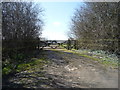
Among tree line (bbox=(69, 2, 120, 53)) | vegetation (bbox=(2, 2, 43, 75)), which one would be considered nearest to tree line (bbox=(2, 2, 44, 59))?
vegetation (bbox=(2, 2, 43, 75))

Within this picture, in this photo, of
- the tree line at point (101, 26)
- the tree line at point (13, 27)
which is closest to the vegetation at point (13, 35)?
the tree line at point (13, 27)

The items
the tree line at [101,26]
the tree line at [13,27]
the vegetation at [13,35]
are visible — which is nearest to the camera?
the vegetation at [13,35]

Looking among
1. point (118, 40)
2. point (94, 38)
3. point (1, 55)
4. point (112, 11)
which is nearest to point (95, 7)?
point (112, 11)

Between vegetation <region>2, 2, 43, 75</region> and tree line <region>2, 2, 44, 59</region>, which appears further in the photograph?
tree line <region>2, 2, 44, 59</region>

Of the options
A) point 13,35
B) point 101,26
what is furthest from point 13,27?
point 101,26

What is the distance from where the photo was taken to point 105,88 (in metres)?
2.62

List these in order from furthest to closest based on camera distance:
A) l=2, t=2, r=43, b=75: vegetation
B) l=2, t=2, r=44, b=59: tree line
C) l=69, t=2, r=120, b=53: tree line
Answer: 1. l=69, t=2, r=120, b=53: tree line
2. l=2, t=2, r=44, b=59: tree line
3. l=2, t=2, r=43, b=75: vegetation

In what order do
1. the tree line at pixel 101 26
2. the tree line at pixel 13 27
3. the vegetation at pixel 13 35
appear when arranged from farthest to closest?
the tree line at pixel 101 26, the tree line at pixel 13 27, the vegetation at pixel 13 35

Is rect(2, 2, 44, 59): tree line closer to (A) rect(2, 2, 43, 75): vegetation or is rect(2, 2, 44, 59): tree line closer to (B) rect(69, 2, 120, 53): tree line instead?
(A) rect(2, 2, 43, 75): vegetation

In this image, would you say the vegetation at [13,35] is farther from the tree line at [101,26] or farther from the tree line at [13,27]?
the tree line at [101,26]

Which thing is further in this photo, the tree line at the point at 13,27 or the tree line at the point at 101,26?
the tree line at the point at 101,26

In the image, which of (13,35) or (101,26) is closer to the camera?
(13,35)

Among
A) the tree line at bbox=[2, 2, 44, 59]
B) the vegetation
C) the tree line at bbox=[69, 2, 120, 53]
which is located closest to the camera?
the vegetation

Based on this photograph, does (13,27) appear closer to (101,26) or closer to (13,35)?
(13,35)
